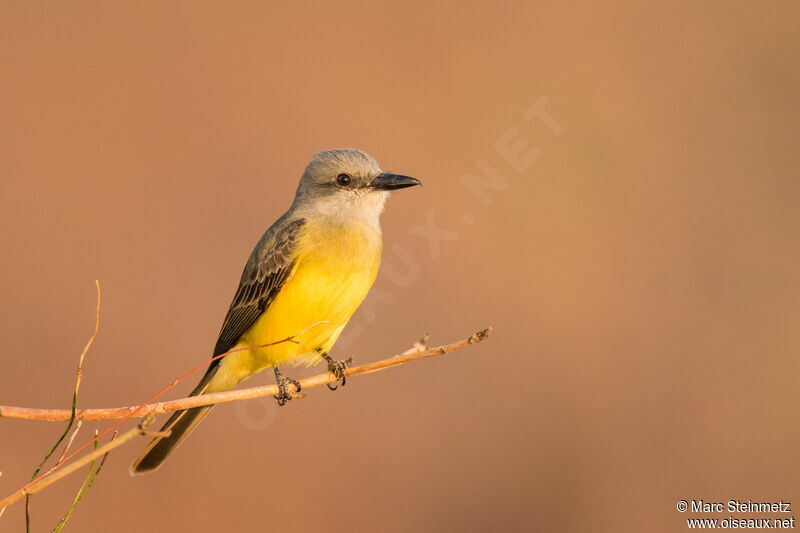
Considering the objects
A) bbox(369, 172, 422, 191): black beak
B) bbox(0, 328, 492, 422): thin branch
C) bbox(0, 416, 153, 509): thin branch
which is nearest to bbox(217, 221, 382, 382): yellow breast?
bbox(369, 172, 422, 191): black beak

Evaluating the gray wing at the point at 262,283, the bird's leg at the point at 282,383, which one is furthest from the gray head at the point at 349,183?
the bird's leg at the point at 282,383

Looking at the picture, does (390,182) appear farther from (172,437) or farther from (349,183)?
(172,437)

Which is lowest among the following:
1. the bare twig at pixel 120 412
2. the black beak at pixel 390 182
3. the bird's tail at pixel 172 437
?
the bird's tail at pixel 172 437

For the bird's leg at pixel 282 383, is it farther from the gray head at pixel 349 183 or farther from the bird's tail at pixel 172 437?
the gray head at pixel 349 183

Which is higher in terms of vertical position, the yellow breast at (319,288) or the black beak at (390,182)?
the black beak at (390,182)

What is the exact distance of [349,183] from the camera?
2.37 metres

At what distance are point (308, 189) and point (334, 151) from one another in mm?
206

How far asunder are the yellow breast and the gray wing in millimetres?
29

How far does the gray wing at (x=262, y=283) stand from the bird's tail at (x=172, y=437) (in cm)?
15

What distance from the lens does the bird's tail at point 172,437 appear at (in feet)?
6.45

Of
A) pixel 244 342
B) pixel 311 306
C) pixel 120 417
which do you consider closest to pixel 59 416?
pixel 120 417

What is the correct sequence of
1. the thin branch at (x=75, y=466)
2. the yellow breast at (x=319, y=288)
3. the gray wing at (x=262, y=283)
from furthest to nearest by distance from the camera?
the gray wing at (x=262, y=283), the yellow breast at (x=319, y=288), the thin branch at (x=75, y=466)

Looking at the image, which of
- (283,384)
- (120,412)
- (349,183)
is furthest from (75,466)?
(349,183)

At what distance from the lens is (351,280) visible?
229 cm
